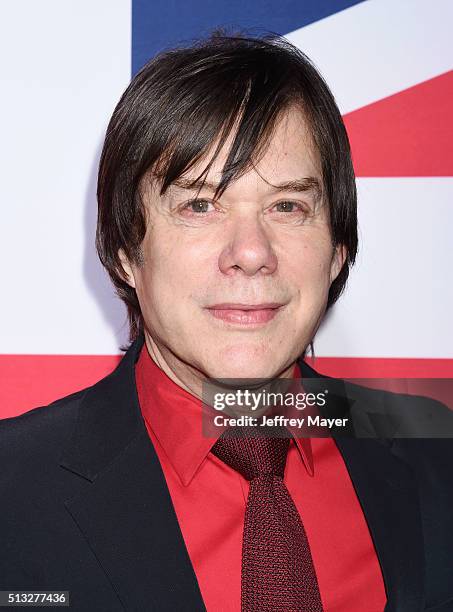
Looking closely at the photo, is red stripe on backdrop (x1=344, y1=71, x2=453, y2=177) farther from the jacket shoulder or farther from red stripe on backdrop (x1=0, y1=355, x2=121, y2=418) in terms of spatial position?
the jacket shoulder

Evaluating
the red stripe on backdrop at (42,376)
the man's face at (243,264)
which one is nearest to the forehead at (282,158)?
the man's face at (243,264)

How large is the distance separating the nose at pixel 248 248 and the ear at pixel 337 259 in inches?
10.6

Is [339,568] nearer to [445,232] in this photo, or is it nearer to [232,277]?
[232,277]

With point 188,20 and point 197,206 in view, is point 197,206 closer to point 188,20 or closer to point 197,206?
point 197,206

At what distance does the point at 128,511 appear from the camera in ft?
4.26

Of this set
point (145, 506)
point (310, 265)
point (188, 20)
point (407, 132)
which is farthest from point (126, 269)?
point (407, 132)

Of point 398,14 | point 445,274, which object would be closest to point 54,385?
point 445,274

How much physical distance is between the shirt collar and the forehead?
382mm

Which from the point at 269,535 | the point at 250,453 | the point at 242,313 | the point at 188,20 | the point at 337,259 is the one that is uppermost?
the point at 188,20

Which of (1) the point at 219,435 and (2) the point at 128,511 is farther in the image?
(1) the point at 219,435

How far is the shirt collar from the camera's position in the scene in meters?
1.39

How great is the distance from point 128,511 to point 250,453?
220 millimetres

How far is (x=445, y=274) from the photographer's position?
6.30ft

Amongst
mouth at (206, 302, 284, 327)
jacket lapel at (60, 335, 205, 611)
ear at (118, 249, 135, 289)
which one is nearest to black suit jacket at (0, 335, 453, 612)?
jacket lapel at (60, 335, 205, 611)
